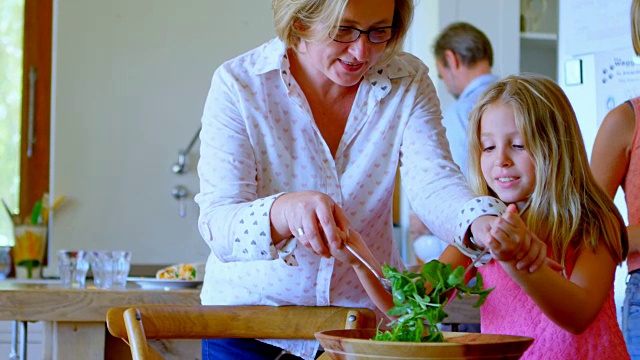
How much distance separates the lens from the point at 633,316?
179cm

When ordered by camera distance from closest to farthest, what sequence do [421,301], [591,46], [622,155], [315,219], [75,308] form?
1. [421,301]
2. [315,219]
3. [622,155]
4. [75,308]
5. [591,46]

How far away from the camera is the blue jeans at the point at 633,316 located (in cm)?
178

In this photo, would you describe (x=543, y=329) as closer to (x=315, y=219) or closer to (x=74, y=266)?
(x=315, y=219)

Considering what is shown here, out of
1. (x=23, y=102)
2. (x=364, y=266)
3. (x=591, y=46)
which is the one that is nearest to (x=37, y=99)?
(x=23, y=102)

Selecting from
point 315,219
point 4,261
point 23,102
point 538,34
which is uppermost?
point 538,34

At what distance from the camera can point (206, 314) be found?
1.41 m

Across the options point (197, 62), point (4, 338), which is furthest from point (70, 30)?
point (4, 338)

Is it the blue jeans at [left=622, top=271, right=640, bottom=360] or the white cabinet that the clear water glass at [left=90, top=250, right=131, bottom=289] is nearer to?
the blue jeans at [left=622, top=271, right=640, bottom=360]

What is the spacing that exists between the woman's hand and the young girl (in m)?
0.46

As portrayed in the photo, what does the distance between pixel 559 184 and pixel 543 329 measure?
0.24 m

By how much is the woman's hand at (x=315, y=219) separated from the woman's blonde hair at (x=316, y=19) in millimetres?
312

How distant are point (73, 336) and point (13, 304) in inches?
6.2

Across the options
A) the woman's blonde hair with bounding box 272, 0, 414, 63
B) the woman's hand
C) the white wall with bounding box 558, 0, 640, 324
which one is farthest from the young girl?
the white wall with bounding box 558, 0, 640, 324

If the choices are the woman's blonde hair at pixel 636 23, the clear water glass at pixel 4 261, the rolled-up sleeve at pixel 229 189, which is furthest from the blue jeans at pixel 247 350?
the clear water glass at pixel 4 261
